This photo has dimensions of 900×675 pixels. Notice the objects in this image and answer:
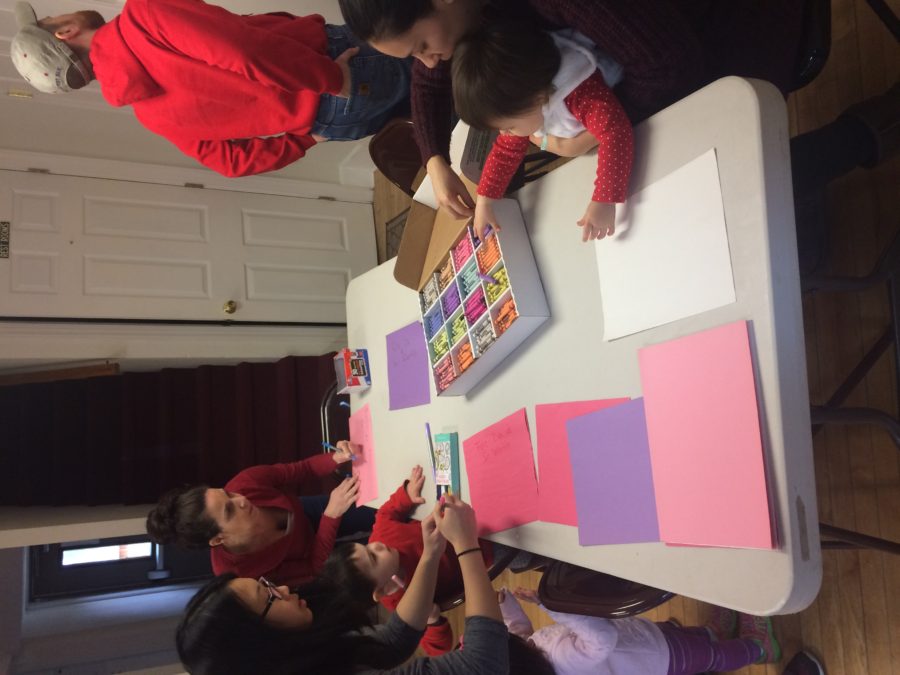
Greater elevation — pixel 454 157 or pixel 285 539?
pixel 454 157

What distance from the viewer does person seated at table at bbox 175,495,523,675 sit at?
132 cm

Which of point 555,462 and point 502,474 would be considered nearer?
point 555,462

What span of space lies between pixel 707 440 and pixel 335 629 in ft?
3.15

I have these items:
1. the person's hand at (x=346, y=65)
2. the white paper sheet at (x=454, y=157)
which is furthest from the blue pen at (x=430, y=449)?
the person's hand at (x=346, y=65)

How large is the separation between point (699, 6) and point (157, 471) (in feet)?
9.47

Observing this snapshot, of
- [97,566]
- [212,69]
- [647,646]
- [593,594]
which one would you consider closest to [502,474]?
[593,594]

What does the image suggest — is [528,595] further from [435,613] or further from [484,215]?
[484,215]

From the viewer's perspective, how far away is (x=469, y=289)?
146 centimetres

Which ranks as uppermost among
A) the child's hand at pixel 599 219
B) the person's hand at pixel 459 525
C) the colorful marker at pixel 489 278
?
the child's hand at pixel 599 219

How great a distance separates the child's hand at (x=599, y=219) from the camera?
3.52 feet

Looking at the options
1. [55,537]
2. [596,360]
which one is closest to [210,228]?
[55,537]

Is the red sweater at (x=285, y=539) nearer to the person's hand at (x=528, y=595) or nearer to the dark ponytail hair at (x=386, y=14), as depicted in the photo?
the person's hand at (x=528, y=595)

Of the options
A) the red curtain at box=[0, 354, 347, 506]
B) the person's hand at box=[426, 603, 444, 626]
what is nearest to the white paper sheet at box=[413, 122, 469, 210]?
the person's hand at box=[426, 603, 444, 626]

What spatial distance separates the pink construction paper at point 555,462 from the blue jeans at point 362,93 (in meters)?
1.06
